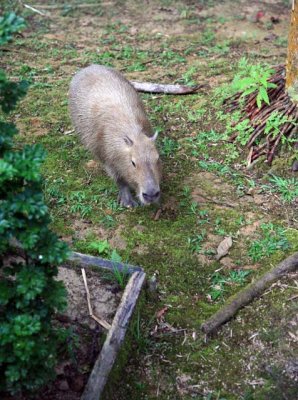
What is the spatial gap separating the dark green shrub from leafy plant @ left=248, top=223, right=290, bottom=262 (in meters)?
2.17

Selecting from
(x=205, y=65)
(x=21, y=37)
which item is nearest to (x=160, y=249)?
(x=205, y=65)

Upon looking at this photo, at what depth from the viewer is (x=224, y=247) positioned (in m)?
4.75

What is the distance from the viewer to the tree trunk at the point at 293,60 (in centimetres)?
564

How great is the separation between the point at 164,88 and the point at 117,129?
1.83 metres

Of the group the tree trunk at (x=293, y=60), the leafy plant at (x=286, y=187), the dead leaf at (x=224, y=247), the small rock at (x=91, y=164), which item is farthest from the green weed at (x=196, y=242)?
the tree trunk at (x=293, y=60)

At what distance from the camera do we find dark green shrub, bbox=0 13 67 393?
2.71 meters

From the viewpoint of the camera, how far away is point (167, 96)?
7.01m

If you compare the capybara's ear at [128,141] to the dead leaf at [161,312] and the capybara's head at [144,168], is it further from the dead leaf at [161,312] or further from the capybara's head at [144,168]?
the dead leaf at [161,312]

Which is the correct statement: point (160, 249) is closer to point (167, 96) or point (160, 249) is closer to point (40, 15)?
point (167, 96)

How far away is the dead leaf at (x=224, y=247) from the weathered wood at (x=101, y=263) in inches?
33.9

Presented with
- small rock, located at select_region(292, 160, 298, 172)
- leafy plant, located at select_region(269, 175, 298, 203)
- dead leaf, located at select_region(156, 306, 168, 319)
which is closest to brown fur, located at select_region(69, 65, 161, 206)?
dead leaf, located at select_region(156, 306, 168, 319)

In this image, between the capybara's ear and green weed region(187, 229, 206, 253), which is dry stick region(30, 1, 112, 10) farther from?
green weed region(187, 229, 206, 253)

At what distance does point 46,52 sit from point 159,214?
4.09 meters

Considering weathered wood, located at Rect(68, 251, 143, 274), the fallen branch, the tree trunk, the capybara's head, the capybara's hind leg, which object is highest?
the tree trunk
